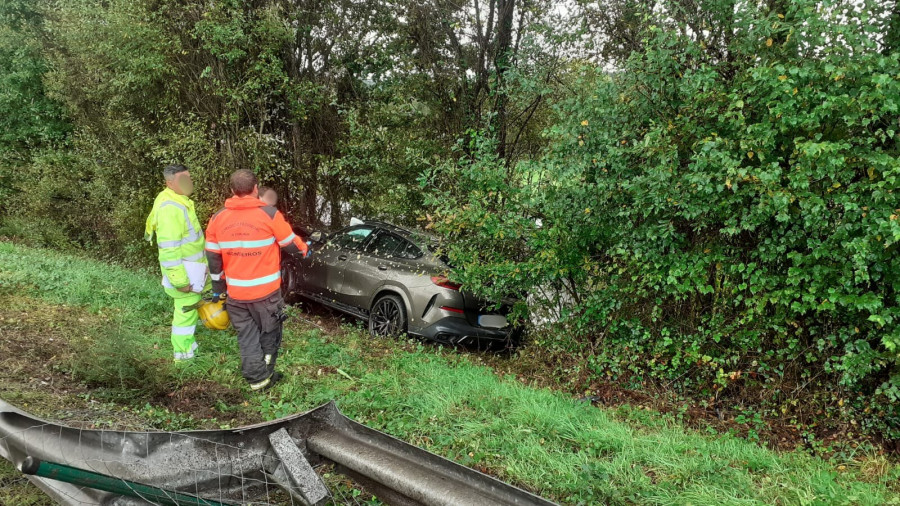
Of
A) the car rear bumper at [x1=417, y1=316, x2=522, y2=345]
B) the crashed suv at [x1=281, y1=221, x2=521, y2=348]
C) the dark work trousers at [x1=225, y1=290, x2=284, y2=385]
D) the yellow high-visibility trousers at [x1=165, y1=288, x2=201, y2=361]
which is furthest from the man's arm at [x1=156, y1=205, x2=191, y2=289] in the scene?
the car rear bumper at [x1=417, y1=316, x2=522, y2=345]

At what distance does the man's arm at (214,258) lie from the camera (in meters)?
4.78

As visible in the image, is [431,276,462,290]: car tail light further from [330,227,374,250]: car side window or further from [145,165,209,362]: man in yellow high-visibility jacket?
[145,165,209,362]: man in yellow high-visibility jacket

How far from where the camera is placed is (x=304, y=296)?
861cm

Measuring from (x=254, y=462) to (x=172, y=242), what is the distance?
96.6 inches

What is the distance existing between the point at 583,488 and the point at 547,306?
3.01m

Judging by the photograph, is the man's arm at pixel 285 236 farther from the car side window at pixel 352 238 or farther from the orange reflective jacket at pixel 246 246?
the car side window at pixel 352 238

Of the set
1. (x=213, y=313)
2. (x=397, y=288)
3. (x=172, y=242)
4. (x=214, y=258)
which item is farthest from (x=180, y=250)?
(x=397, y=288)

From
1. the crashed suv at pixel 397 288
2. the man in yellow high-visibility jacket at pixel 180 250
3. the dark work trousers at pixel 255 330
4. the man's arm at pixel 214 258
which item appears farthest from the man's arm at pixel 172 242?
the crashed suv at pixel 397 288

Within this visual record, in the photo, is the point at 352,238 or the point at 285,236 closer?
the point at 285,236

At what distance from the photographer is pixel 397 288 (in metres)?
7.07

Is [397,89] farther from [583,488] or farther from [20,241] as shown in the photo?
[20,241]

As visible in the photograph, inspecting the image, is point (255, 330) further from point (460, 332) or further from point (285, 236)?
point (460, 332)

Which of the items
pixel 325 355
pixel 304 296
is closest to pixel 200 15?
pixel 304 296

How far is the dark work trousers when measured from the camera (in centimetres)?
479
